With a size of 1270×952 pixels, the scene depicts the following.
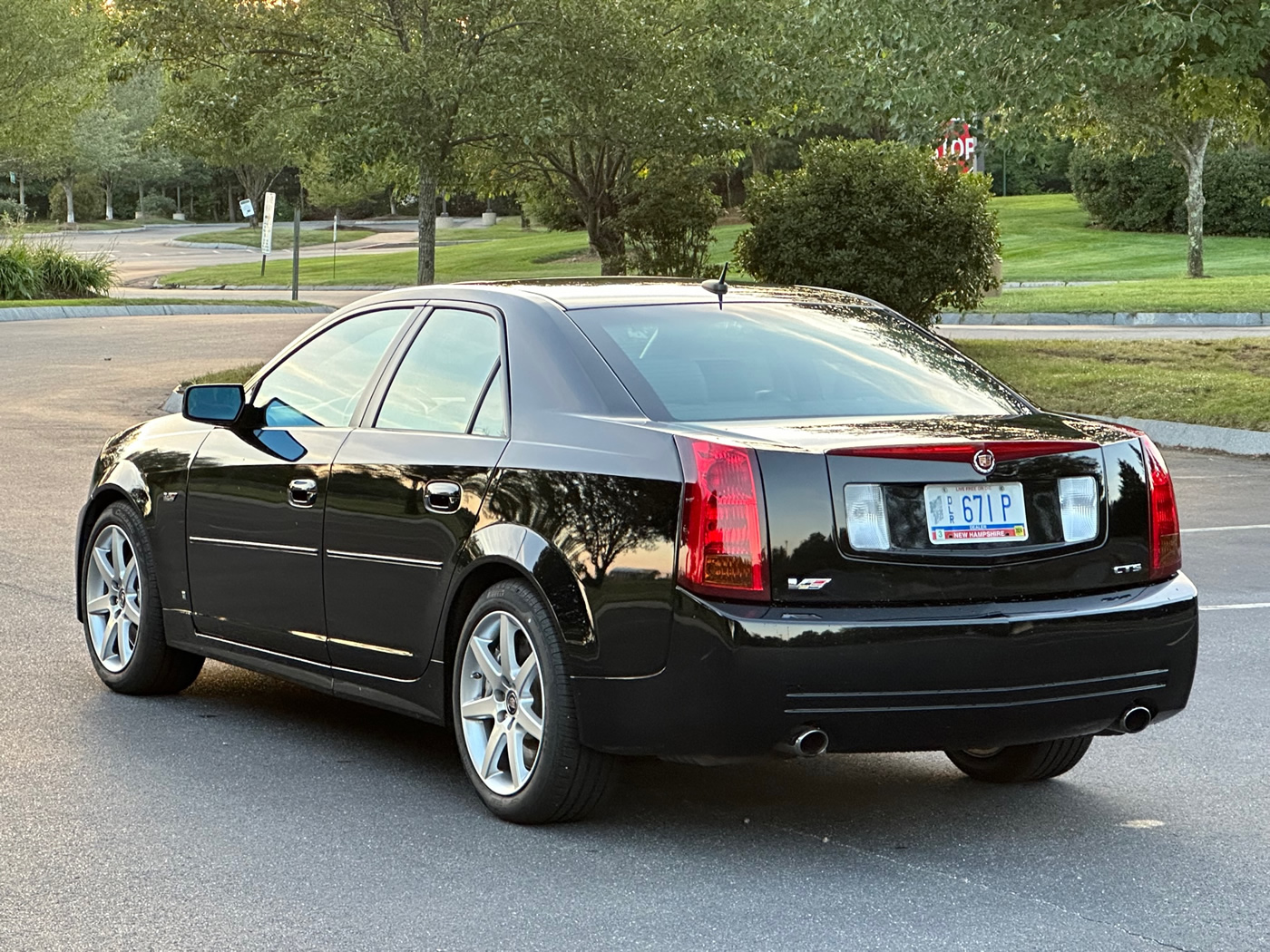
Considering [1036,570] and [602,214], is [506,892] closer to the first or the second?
[1036,570]

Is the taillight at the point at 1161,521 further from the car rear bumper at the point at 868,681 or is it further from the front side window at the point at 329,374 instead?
the front side window at the point at 329,374

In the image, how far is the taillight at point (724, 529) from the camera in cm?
495

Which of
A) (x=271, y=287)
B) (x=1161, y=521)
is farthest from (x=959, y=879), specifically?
(x=271, y=287)

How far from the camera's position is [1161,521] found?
552 cm

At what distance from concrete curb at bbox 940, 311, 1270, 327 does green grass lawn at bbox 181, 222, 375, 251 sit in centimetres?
4360

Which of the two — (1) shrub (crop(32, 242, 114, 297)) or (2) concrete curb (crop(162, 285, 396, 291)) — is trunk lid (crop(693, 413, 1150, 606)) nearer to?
(1) shrub (crop(32, 242, 114, 297))

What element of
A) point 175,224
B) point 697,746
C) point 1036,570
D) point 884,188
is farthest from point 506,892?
point 175,224

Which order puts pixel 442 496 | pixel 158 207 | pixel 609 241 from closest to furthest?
pixel 442 496, pixel 609 241, pixel 158 207

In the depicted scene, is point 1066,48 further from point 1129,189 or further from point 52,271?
point 1129,189

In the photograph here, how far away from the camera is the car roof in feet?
19.9

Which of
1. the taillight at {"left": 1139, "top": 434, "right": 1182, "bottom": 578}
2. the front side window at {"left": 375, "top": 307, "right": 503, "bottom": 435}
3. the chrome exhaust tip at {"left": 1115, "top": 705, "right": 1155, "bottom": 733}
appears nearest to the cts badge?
the chrome exhaust tip at {"left": 1115, "top": 705, "right": 1155, "bottom": 733}

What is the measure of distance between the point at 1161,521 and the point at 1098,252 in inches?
1827

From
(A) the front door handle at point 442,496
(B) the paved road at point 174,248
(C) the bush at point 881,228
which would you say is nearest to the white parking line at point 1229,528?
(A) the front door handle at point 442,496

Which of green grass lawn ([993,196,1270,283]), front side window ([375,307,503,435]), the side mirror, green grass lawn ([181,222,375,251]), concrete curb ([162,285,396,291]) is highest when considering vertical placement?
front side window ([375,307,503,435])
